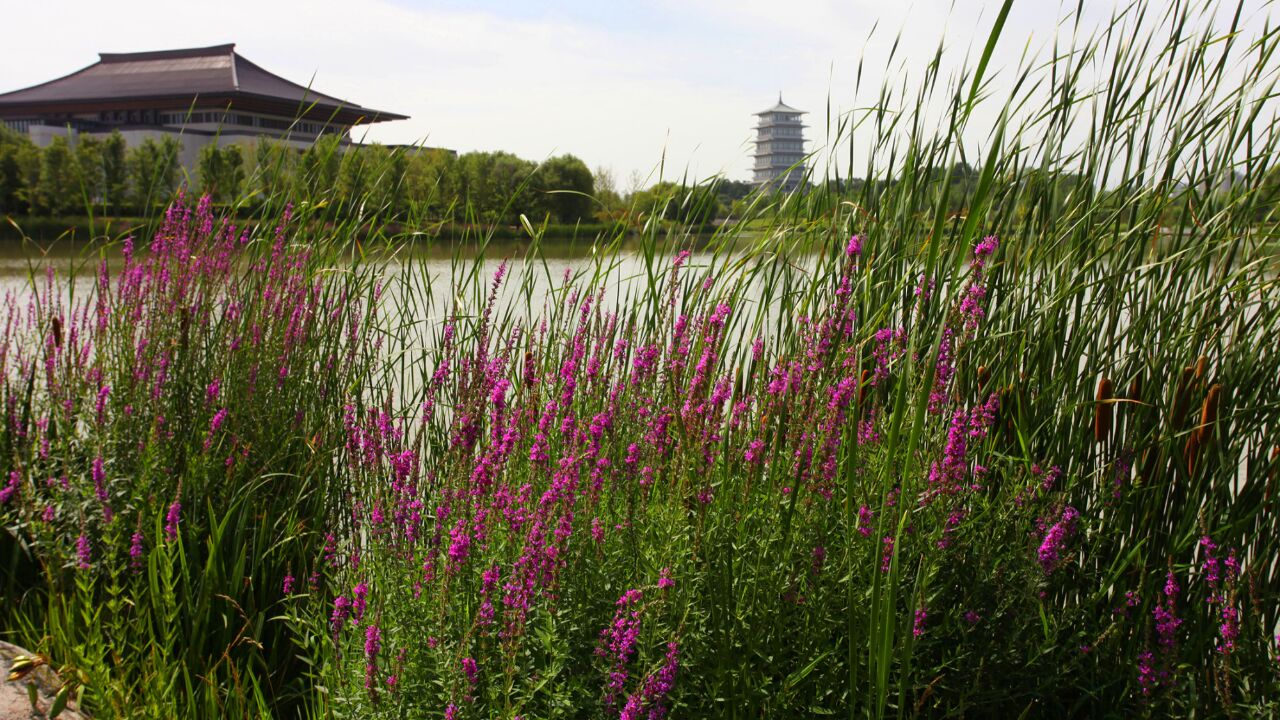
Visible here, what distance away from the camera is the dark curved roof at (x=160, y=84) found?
43656mm

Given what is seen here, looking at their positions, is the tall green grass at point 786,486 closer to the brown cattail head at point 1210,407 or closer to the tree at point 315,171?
the brown cattail head at point 1210,407

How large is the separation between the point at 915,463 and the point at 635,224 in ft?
4.74

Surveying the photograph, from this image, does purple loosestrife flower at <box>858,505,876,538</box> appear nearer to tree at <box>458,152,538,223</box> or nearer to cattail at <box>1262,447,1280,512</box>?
cattail at <box>1262,447,1280,512</box>

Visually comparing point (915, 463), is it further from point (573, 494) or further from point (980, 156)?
point (980, 156)

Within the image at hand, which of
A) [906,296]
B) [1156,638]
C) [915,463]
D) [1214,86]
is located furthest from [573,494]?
[1214,86]

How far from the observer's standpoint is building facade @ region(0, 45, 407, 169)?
40.4m

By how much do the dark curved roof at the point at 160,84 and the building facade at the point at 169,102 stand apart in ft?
0.16

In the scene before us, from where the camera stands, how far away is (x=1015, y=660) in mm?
1706

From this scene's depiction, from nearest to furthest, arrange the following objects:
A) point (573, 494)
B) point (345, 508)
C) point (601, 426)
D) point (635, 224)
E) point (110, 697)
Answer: point (573, 494), point (601, 426), point (110, 697), point (345, 508), point (635, 224)

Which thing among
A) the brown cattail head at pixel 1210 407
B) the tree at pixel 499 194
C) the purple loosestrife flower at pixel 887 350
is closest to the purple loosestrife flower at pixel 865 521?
the purple loosestrife flower at pixel 887 350

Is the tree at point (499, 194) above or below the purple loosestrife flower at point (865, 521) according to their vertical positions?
above

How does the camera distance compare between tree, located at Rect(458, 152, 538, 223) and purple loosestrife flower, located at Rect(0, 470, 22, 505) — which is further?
tree, located at Rect(458, 152, 538, 223)

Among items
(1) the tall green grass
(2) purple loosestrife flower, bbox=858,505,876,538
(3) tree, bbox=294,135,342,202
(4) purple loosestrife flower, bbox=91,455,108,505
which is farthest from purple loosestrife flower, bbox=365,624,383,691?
(3) tree, bbox=294,135,342,202

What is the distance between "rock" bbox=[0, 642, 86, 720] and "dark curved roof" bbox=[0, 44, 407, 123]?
1649 inches
